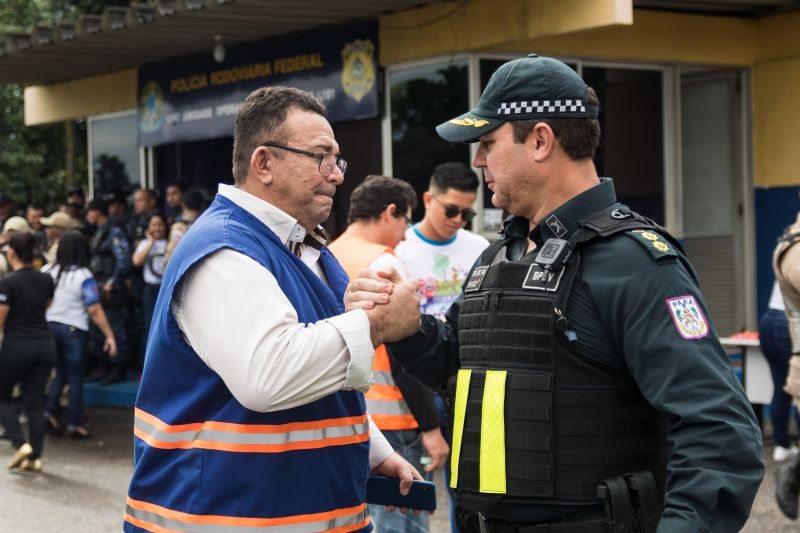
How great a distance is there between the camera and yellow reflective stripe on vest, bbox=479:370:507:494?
277 centimetres

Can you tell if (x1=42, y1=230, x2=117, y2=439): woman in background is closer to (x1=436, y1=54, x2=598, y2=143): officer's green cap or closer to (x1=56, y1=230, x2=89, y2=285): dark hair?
(x1=56, y1=230, x2=89, y2=285): dark hair

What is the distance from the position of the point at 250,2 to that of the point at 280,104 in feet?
23.9

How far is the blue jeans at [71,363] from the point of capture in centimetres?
1050

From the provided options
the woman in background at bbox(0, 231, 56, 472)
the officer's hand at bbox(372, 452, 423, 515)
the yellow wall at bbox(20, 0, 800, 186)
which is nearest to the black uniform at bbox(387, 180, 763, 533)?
the officer's hand at bbox(372, 452, 423, 515)

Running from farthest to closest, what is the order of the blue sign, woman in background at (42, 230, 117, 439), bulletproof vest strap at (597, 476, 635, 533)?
1. the blue sign
2. woman in background at (42, 230, 117, 439)
3. bulletproof vest strap at (597, 476, 635, 533)

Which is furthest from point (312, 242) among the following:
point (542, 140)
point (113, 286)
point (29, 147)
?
point (29, 147)

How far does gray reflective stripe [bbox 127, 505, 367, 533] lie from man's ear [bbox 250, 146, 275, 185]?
0.91m

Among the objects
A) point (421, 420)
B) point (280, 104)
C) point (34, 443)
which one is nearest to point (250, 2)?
point (34, 443)

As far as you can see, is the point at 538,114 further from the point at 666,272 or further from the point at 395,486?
the point at 395,486

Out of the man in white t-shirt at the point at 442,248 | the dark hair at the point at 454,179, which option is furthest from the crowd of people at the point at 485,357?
the dark hair at the point at 454,179

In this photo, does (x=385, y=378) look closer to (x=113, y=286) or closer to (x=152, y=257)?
(x=152, y=257)

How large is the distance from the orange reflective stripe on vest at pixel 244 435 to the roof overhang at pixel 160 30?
7.57 meters

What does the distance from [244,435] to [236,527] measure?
24 cm

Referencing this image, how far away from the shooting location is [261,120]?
119 inches
